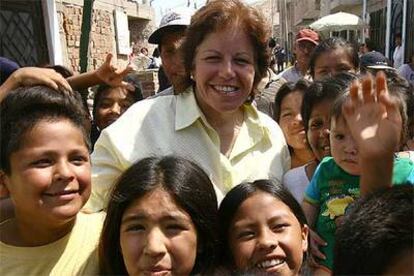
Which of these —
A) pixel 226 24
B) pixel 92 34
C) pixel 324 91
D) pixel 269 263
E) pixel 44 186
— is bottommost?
pixel 269 263

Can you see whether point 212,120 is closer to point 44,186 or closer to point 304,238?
point 304,238

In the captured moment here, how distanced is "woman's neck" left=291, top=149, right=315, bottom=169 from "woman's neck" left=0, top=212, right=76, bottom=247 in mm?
1191

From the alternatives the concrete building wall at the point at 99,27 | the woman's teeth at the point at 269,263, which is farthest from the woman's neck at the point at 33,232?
the concrete building wall at the point at 99,27

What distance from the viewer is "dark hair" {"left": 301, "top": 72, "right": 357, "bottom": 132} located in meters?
2.06

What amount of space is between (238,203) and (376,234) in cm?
52

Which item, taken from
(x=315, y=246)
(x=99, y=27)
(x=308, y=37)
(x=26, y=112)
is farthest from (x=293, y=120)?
(x=99, y=27)

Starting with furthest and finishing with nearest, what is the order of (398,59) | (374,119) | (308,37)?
(398,59)
(308,37)
(374,119)

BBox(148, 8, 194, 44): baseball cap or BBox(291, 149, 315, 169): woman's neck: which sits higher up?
BBox(148, 8, 194, 44): baseball cap

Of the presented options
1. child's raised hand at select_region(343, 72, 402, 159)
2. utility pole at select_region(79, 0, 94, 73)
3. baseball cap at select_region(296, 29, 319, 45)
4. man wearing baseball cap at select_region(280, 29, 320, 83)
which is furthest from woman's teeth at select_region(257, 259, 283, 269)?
baseball cap at select_region(296, 29, 319, 45)

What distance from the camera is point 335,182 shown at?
1.81 meters

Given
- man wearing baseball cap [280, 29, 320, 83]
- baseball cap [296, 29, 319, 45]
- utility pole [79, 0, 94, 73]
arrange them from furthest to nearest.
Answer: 1. baseball cap [296, 29, 319, 45]
2. man wearing baseball cap [280, 29, 320, 83]
3. utility pole [79, 0, 94, 73]

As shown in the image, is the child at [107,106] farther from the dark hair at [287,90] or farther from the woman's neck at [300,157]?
the woman's neck at [300,157]

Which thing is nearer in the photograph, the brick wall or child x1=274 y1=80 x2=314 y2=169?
child x1=274 y1=80 x2=314 y2=169

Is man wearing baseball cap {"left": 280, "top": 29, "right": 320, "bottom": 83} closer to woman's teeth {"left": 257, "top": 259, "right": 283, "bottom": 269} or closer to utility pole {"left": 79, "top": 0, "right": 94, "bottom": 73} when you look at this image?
utility pole {"left": 79, "top": 0, "right": 94, "bottom": 73}
